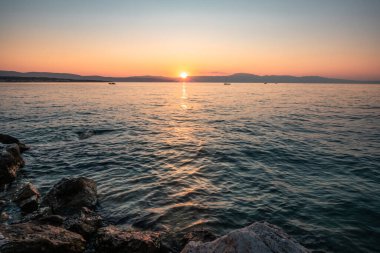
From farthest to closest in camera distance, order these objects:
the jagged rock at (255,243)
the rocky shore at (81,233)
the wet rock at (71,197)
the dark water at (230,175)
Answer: the wet rock at (71,197) → the dark water at (230,175) → the rocky shore at (81,233) → the jagged rock at (255,243)

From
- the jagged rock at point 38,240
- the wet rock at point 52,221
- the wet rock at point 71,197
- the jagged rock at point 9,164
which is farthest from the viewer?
the jagged rock at point 9,164

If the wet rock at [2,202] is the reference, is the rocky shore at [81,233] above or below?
above

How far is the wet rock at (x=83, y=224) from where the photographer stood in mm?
8734

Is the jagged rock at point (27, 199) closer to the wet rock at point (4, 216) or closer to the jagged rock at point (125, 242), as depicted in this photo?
the wet rock at point (4, 216)

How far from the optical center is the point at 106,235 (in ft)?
26.9

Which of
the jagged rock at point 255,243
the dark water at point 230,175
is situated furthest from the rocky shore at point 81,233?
the dark water at point 230,175

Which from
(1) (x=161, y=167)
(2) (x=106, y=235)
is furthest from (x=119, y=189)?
(2) (x=106, y=235)

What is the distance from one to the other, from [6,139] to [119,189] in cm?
1308

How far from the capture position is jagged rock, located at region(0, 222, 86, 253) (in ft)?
21.8

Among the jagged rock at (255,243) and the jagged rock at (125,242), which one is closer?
the jagged rock at (255,243)

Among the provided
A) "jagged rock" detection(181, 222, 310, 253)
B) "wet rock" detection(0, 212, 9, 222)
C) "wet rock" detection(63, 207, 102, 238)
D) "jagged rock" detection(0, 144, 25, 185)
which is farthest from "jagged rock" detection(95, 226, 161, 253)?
"jagged rock" detection(0, 144, 25, 185)

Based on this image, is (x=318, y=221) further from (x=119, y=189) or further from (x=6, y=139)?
(x=6, y=139)

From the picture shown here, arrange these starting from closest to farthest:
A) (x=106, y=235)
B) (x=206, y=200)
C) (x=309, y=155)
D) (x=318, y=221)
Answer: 1. (x=106, y=235)
2. (x=318, y=221)
3. (x=206, y=200)
4. (x=309, y=155)

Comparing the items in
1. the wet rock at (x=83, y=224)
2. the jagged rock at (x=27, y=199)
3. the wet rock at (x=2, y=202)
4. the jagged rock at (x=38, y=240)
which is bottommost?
the wet rock at (x=2, y=202)
